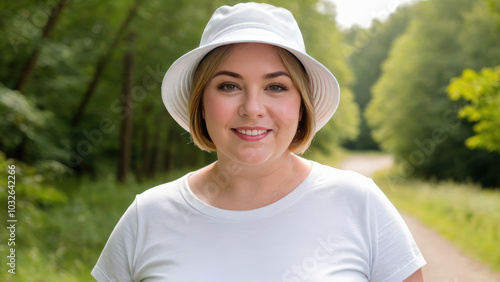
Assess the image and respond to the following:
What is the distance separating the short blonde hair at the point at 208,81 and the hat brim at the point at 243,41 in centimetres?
3

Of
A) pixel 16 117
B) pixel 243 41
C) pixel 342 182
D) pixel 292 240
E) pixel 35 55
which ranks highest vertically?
pixel 243 41

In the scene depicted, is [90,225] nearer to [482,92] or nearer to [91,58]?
[91,58]

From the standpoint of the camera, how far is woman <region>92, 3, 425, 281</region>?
1.63 m

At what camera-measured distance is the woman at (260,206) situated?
163 centimetres

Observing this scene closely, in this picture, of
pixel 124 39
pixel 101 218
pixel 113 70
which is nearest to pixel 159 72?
pixel 124 39

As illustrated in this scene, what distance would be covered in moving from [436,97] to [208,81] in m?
23.7

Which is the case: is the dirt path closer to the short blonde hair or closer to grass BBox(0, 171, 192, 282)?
grass BBox(0, 171, 192, 282)

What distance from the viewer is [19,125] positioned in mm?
6734

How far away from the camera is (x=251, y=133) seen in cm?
166

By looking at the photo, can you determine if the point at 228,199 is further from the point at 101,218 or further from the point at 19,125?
the point at 101,218

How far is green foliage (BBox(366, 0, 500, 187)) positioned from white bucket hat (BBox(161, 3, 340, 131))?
72.0 ft

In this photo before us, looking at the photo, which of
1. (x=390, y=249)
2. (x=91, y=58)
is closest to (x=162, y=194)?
(x=390, y=249)

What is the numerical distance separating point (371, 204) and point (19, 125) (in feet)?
20.0

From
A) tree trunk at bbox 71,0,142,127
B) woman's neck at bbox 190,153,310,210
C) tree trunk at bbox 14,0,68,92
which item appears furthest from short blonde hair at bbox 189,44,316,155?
tree trunk at bbox 71,0,142,127
